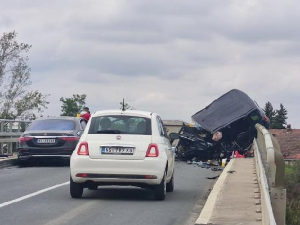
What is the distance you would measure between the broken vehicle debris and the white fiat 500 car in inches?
593

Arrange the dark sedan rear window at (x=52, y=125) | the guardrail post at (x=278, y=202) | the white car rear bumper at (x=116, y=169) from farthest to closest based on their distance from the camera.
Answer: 1. the dark sedan rear window at (x=52, y=125)
2. the white car rear bumper at (x=116, y=169)
3. the guardrail post at (x=278, y=202)

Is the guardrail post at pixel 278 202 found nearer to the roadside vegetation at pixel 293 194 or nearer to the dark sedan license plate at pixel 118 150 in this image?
the roadside vegetation at pixel 293 194

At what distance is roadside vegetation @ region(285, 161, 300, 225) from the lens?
48.6 feet

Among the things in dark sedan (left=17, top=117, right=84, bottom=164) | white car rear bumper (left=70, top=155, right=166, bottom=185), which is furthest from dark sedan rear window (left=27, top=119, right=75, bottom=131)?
white car rear bumper (left=70, top=155, right=166, bottom=185)

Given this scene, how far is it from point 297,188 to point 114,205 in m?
9.09

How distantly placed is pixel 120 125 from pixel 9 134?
13.4m

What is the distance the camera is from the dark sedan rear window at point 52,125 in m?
24.9

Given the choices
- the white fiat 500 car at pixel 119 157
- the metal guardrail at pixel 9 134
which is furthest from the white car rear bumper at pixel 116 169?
the metal guardrail at pixel 9 134

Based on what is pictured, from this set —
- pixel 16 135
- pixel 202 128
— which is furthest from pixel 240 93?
pixel 16 135

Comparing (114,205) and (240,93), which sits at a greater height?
(240,93)

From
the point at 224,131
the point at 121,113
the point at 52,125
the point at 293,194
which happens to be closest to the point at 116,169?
the point at 121,113

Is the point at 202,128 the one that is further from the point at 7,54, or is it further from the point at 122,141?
the point at 7,54

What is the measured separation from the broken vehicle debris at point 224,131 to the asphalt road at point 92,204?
9.98 metres

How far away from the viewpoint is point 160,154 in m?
14.7
